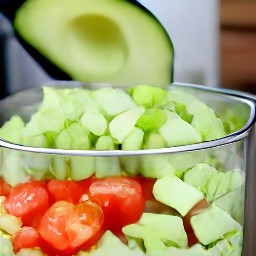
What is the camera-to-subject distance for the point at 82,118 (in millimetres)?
300

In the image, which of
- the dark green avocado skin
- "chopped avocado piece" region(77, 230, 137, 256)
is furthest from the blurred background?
"chopped avocado piece" region(77, 230, 137, 256)

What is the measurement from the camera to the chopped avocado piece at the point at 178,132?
0.29 meters

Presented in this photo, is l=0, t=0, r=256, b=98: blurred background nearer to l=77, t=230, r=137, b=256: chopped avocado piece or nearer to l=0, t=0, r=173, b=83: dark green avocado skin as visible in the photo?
l=0, t=0, r=173, b=83: dark green avocado skin

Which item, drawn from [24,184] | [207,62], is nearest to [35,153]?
[24,184]

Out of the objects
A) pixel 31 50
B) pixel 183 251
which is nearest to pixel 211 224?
pixel 183 251

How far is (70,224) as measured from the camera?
27 centimetres

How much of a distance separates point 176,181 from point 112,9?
9 centimetres

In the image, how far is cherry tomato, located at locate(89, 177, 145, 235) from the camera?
0.27m

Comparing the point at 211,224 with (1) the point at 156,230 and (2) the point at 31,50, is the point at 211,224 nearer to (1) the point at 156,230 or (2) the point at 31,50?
(1) the point at 156,230

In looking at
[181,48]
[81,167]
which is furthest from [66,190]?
[181,48]

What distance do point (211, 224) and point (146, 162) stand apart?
43 mm

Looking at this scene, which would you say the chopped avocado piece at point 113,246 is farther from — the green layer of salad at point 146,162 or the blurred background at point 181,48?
the blurred background at point 181,48

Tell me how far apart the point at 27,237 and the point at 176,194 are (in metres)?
0.07

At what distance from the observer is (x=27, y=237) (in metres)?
0.28
